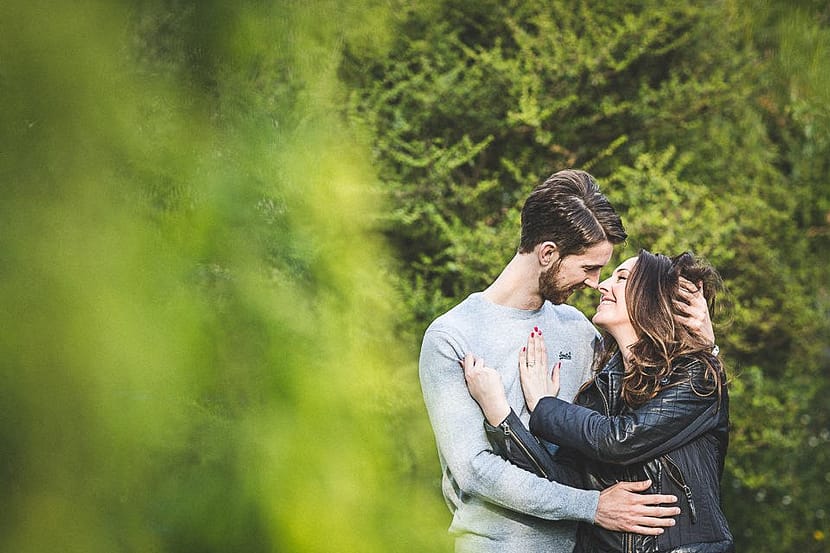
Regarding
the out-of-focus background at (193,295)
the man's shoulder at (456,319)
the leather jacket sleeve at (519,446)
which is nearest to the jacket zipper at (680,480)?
the leather jacket sleeve at (519,446)

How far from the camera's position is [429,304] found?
18.2ft

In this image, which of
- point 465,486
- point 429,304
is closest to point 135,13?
point 465,486

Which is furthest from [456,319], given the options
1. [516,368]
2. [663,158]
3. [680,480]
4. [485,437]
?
Result: [663,158]

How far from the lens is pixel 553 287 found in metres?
2.29

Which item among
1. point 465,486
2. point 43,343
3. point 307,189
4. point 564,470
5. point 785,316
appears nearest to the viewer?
point 43,343

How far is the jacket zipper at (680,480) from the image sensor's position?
84.2 inches

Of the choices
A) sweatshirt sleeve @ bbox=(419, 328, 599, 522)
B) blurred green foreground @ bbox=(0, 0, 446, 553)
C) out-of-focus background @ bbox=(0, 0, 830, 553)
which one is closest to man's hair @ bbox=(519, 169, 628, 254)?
sweatshirt sleeve @ bbox=(419, 328, 599, 522)

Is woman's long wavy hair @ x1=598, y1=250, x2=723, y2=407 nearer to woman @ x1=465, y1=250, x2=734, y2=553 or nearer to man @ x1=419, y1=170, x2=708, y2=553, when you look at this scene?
woman @ x1=465, y1=250, x2=734, y2=553

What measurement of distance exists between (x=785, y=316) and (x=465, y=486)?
4.80 metres

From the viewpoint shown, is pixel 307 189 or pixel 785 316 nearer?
pixel 307 189

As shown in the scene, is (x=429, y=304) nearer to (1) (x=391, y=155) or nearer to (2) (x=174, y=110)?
(1) (x=391, y=155)

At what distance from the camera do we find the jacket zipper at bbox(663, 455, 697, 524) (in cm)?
214

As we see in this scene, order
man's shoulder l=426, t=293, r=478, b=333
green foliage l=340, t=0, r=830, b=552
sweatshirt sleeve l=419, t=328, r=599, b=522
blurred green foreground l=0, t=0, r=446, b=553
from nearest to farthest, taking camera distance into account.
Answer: blurred green foreground l=0, t=0, r=446, b=553 < sweatshirt sleeve l=419, t=328, r=599, b=522 < man's shoulder l=426, t=293, r=478, b=333 < green foliage l=340, t=0, r=830, b=552

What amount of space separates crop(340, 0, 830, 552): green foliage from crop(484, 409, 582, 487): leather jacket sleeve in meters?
3.20
